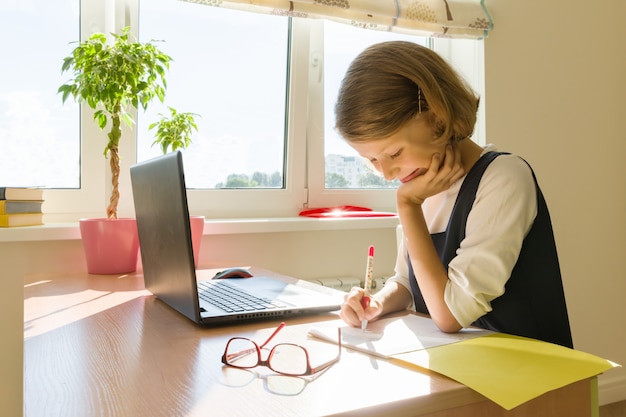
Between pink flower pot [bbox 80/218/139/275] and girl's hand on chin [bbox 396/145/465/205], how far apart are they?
2.70 feet

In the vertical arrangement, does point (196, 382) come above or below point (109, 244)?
below

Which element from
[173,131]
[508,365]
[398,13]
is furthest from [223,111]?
[508,365]

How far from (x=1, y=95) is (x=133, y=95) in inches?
21.6

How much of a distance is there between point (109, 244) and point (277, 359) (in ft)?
3.13

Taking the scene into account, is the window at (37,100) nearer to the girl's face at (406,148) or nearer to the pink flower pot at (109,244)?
the pink flower pot at (109,244)

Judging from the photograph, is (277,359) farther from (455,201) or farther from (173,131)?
(173,131)

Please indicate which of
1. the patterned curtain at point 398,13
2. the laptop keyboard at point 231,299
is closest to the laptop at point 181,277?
the laptop keyboard at point 231,299

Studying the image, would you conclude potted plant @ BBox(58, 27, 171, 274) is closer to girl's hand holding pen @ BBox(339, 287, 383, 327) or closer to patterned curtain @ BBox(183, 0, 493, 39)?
A: patterned curtain @ BBox(183, 0, 493, 39)

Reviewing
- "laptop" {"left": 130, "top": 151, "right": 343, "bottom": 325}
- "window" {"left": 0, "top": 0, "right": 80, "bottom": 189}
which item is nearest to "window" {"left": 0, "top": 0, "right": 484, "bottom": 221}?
"window" {"left": 0, "top": 0, "right": 80, "bottom": 189}

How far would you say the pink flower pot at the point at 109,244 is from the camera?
5.17 feet

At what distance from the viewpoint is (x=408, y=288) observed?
128cm

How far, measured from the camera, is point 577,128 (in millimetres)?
2514

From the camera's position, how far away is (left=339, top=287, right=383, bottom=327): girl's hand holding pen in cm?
98

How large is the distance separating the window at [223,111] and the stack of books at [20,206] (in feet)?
0.76
